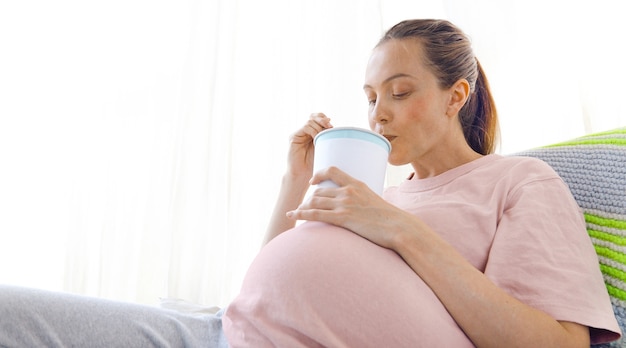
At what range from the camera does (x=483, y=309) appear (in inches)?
27.7

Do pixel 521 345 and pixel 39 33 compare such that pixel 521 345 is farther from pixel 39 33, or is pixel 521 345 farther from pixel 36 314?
pixel 39 33

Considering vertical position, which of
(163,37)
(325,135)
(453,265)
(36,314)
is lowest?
(36,314)

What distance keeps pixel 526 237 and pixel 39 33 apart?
154cm

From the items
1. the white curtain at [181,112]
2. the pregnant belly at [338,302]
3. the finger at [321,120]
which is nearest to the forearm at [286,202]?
the finger at [321,120]

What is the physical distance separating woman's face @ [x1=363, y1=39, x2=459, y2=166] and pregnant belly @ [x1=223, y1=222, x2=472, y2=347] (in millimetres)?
319

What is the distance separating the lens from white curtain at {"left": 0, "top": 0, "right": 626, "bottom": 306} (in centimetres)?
160

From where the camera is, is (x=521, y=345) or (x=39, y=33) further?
(x=39, y=33)

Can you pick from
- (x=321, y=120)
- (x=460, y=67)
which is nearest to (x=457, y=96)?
(x=460, y=67)

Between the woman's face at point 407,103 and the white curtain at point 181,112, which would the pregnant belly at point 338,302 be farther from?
the white curtain at point 181,112

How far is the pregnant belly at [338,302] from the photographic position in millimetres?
657

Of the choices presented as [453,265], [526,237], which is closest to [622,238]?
[526,237]

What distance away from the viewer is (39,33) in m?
1.69

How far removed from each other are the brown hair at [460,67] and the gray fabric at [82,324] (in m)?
0.65

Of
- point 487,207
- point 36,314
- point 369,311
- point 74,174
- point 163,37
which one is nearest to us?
point 369,311
